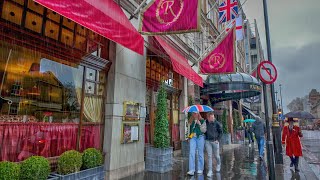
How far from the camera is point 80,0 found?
5.12m

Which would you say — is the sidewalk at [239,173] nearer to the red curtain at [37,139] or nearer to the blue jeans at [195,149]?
the blue jeans at [195,149]

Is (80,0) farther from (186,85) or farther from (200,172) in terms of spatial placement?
(186,85)

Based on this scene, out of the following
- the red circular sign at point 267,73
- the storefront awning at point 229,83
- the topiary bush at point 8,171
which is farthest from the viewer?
the storefront awning at point 229,83

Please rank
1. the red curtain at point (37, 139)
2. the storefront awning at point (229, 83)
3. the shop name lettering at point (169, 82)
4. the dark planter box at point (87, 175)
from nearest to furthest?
1. the red curtain at point (37, 139)
2. the dark planter box at point (87, 175)
3. the shop name lettering at point (169, 82)
4. the storefront awning at point (229, 83)

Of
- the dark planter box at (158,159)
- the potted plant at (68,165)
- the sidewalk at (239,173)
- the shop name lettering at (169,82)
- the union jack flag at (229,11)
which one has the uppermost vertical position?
the union jack flag at (229,11)

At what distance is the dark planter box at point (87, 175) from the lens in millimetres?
5255

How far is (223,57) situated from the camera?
471 inches

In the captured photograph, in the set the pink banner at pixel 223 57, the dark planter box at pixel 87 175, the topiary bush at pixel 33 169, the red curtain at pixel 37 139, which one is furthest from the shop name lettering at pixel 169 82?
the topiary bush at pixel 33 169

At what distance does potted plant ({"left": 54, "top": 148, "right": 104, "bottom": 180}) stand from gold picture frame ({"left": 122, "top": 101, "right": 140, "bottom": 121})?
1922 mm

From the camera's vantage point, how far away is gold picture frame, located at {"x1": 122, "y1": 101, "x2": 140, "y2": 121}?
26.3ft

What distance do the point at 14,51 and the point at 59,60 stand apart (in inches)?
46.8

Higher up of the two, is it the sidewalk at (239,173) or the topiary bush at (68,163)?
the topiary bush at (68,163)

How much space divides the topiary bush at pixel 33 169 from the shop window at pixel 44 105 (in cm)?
50

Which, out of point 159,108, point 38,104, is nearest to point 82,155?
point 38,104
